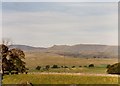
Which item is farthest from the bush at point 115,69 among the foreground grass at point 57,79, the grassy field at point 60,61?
the grassy field at point 60,61

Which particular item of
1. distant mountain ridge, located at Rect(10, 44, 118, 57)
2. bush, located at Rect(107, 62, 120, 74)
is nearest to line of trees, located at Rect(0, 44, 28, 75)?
distant mountain ridge, located at Rect(10, 44, 118, 57)

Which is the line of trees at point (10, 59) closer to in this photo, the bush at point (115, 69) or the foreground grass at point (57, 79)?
the foreground grass at point (57, 79)

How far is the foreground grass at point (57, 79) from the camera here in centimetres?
1964

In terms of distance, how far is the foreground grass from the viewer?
773 inches

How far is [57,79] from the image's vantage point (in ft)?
67.1

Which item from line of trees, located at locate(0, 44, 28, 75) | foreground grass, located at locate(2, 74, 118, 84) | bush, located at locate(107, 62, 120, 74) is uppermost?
line of trees, located at locate(0, 44, 28, 75)

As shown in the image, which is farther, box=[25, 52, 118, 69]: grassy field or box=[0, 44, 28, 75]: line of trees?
box=[25, 52, 118, 69]: grassy field

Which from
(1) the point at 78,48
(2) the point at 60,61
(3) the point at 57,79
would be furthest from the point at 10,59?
(1) the point at 78,48

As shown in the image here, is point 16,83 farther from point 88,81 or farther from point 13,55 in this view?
point 88,81

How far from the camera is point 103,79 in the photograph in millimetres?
19656

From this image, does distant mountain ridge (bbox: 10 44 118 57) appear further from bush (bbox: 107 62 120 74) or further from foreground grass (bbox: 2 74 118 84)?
bush (bbox: 107 62 120 74)

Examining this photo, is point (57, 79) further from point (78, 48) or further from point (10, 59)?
point (78, 48)

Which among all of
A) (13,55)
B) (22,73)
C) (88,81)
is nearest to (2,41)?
(13,55)

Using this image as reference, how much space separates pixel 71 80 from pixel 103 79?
2000mm
